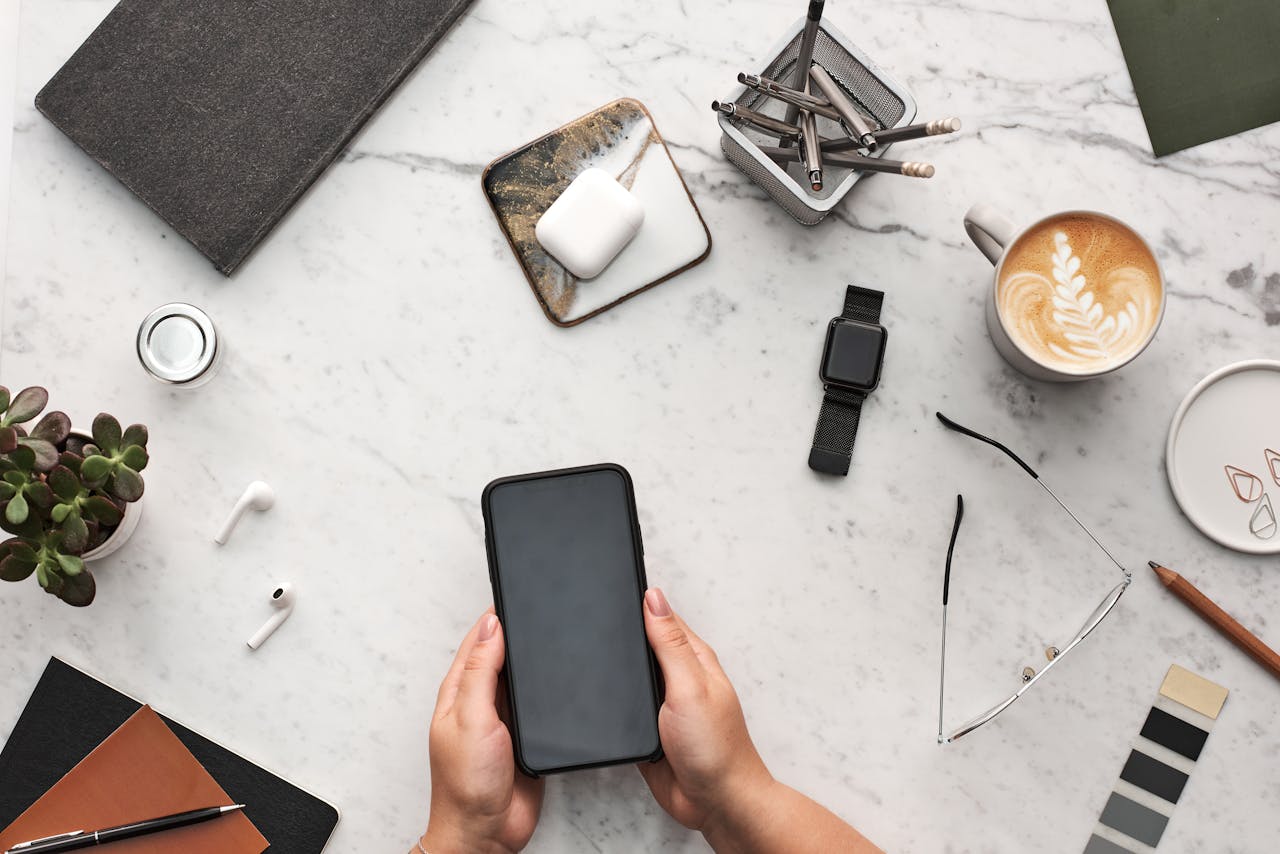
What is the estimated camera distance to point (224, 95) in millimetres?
872

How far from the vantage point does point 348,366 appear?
896mm

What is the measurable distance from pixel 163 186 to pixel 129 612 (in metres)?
0.43

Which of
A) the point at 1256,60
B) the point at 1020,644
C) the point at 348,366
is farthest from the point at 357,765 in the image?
the point at 1256,60

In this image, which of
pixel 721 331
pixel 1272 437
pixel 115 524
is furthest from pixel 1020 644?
pixel 115 524

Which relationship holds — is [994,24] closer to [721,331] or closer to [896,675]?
[721,331]

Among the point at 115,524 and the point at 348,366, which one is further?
the point at 348,366

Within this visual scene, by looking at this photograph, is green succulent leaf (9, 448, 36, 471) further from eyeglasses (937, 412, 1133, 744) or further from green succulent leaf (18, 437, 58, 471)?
eyeglasses (937, 412, 1133, 744)

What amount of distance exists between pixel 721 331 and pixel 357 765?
1.88ft

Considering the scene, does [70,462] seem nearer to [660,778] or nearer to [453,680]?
[453,680]

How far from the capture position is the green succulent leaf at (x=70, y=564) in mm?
746

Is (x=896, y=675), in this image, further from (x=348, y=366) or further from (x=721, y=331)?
(x=348, y=366)

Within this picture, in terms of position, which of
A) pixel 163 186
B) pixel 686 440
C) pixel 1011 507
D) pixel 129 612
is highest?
pixel 163 186

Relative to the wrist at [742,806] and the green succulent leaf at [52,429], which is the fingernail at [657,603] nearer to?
the wrist at [742,806]

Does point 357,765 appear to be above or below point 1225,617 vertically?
above
